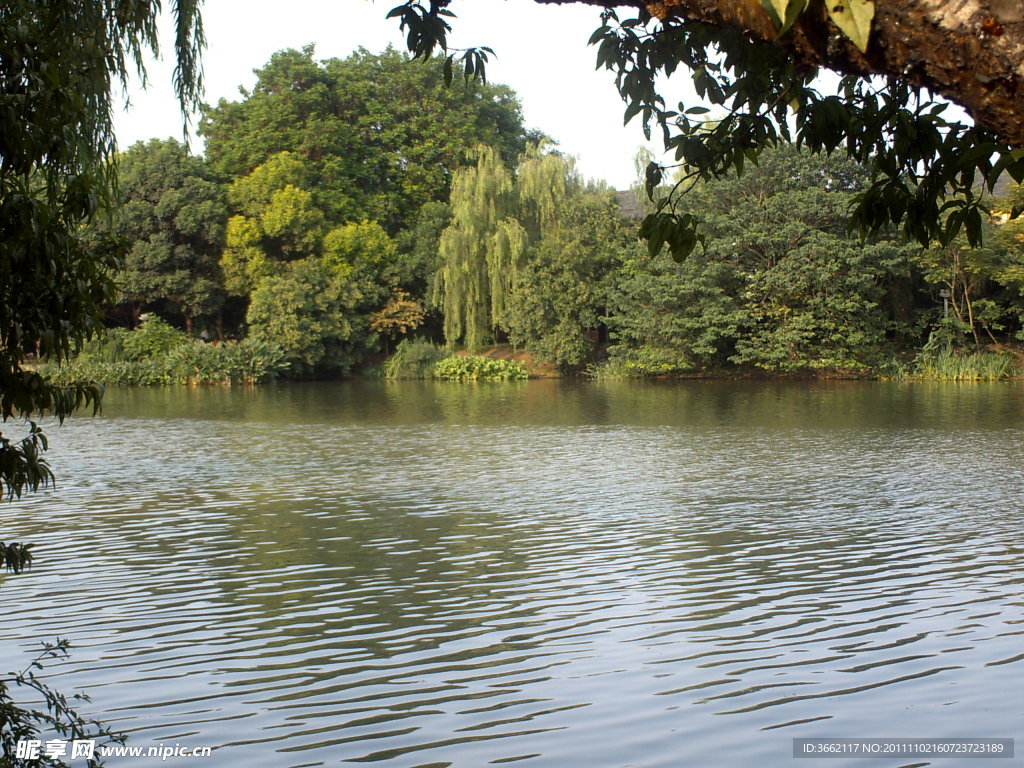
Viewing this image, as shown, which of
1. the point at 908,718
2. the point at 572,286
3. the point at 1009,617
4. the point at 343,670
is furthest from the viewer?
the point at 572,286

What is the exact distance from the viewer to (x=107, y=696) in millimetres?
4809

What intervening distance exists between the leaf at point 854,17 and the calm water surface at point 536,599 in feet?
11.0

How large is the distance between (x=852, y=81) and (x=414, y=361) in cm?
3279

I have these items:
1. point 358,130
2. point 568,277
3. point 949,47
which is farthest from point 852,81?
point 358,130

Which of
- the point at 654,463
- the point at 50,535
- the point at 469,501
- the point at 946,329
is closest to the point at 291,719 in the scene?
the point at 50,535

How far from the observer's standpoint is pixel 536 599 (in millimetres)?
6535

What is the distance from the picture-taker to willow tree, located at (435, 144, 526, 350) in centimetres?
3462

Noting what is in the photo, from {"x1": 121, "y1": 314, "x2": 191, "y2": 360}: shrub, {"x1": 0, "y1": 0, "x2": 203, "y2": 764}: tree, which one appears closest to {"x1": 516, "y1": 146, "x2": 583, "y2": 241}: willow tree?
{"x1": 121, "y1": 314, "x2": 191, "y2": 360}: shrub

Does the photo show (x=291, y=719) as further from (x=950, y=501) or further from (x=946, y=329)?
(x=946, y=329)

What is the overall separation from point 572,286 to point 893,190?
1257 inches

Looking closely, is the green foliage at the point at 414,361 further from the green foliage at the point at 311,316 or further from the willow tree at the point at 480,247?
the green foliage at the point at 311,316

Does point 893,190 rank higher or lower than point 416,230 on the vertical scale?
lower

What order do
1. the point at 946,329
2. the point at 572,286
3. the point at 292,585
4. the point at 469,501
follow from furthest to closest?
the point at 572,286 < the point at 946,329 < the point at 469,501 < the point at 292,585

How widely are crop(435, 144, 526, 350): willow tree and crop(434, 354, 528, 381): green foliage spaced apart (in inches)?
33.8
